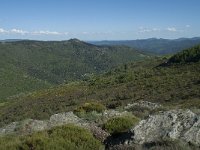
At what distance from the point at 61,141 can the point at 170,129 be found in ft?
7.98

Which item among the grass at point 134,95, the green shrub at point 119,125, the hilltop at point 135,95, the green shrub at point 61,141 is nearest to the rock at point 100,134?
the green shrub at point 119,125

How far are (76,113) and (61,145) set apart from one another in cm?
648

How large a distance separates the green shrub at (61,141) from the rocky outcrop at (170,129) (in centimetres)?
99

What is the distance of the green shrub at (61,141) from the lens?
814cm

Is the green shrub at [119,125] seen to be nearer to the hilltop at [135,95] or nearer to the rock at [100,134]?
the rock at [100,134]

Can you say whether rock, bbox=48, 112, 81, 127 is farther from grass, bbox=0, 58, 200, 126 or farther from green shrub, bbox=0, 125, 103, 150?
grass, bbox=0, 58, 200, 126

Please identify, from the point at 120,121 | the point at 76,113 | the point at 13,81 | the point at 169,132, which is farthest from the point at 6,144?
the point at 13,81

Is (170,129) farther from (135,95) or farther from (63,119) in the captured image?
(135,95)

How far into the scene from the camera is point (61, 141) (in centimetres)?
831

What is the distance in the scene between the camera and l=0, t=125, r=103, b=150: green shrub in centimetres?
814

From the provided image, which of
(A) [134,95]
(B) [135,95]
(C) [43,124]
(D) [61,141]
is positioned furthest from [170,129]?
(A) [134,95]

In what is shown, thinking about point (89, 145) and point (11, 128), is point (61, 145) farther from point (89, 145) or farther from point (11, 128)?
point (11, 128)

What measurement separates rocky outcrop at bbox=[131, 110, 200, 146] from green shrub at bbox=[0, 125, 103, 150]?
99 centimetres

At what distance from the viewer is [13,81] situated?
655 ft
